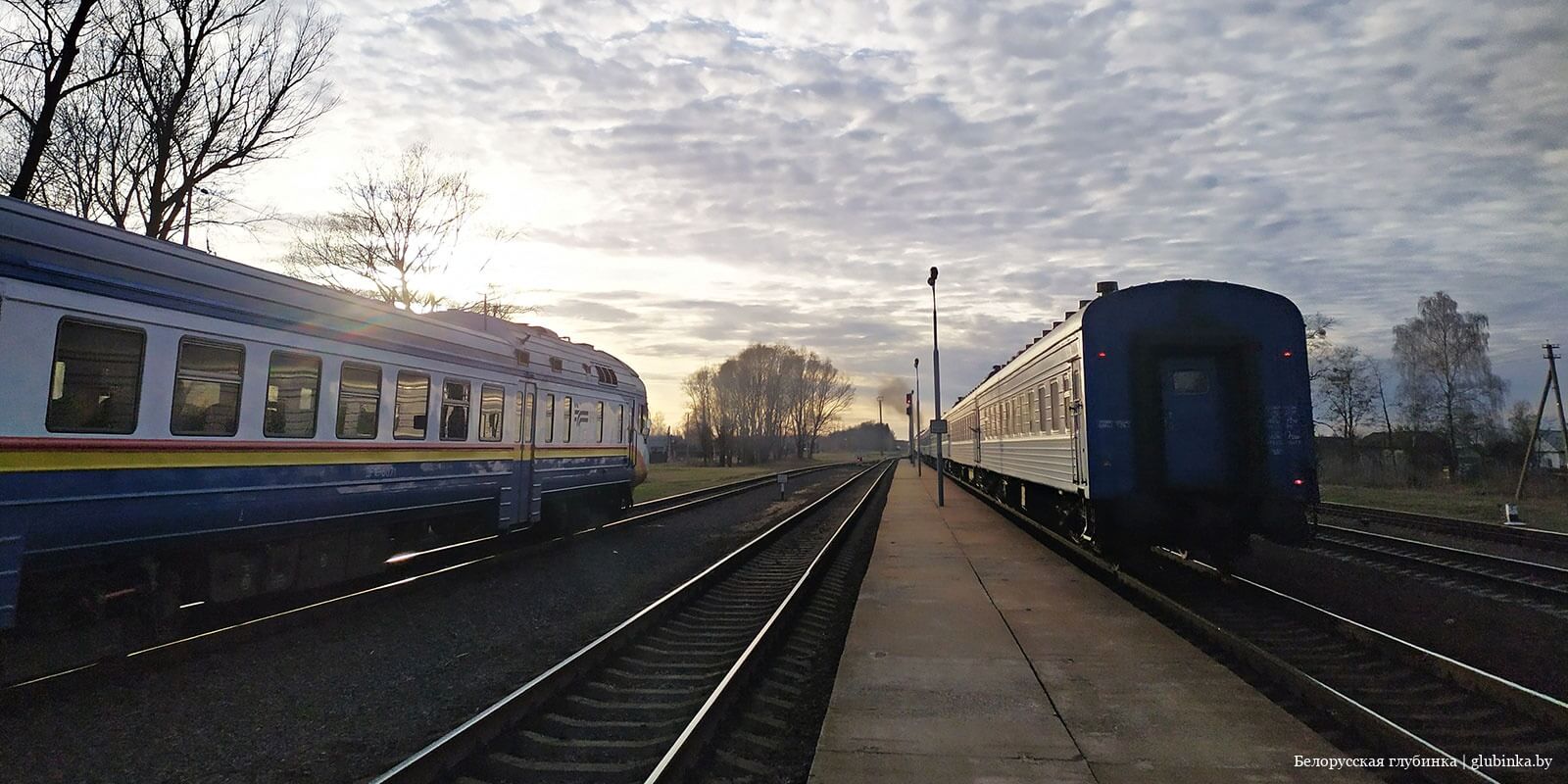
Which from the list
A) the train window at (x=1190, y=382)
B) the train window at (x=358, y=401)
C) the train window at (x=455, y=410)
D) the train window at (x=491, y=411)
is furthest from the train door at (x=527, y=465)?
the train window at (x=1190, y=382)

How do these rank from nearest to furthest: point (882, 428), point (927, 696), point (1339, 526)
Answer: point (927, 696), point (1339, 526), point (882, 428)

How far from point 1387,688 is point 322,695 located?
8.12m

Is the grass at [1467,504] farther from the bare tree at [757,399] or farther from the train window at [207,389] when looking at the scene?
the bare tree at [757,399]

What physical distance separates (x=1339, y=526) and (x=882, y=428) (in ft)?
470

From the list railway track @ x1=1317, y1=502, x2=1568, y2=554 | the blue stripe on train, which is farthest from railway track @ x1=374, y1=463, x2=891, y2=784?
railway track @ x1=1317, y1=502, x2=1568, y2=554

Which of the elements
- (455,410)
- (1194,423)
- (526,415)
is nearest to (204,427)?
(455,410)

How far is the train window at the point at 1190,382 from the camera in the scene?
9.30m

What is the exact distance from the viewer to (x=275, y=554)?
7707 millimetres

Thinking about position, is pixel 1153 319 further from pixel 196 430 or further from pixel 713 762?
pixel 196 430

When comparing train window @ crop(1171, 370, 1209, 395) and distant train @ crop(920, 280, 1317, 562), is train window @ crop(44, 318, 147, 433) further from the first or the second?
train window @ crop(1171, 370, 1209, 395)

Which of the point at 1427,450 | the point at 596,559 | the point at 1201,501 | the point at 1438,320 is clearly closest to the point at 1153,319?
the point at 1201,501

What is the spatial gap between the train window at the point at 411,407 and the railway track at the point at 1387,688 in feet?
29.8

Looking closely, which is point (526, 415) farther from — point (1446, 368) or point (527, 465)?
point (1446, 368)

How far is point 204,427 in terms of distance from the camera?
22.1 feet
